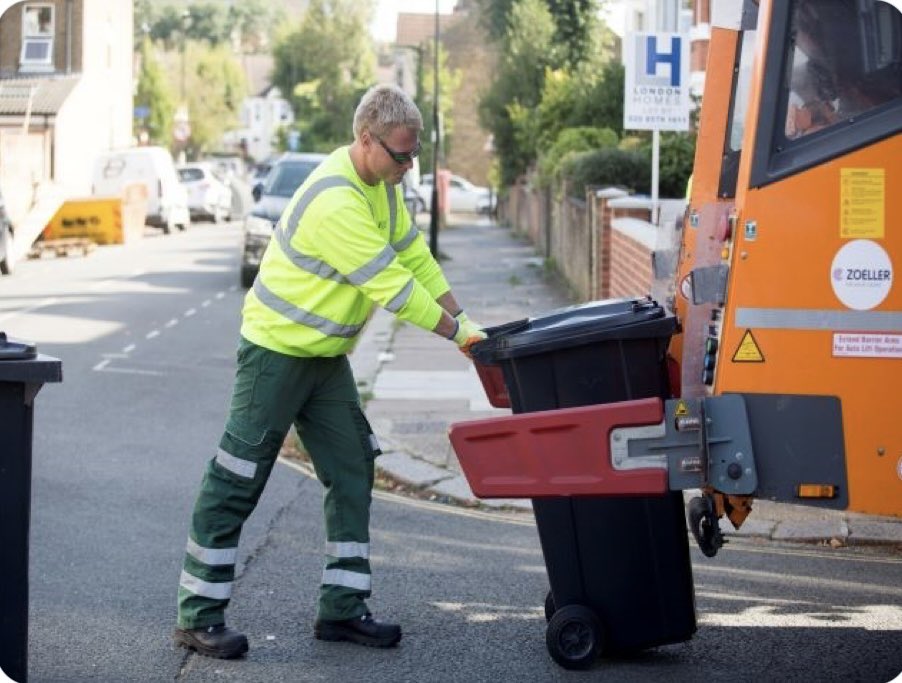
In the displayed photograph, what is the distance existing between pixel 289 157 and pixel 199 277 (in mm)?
2477

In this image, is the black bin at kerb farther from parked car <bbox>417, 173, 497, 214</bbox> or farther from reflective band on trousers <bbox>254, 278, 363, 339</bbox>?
parked car <bbox>417, 173, 497, 214</bbox>

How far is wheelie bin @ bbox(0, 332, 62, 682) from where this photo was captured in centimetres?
492

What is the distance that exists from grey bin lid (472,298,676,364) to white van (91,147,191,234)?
3422 centimetres

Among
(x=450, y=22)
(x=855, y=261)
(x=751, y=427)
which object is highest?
(x=450, y=22)

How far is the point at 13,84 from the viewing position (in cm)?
4656

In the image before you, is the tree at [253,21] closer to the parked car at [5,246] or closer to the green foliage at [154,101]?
the green foliage at [154,101]

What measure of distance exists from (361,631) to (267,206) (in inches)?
705

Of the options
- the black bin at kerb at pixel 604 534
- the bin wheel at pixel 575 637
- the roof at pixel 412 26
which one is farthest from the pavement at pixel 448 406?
the roof at pixel 412 26

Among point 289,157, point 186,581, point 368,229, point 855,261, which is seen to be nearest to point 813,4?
point 855,261

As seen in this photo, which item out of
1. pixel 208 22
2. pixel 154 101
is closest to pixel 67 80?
pixel 154 101

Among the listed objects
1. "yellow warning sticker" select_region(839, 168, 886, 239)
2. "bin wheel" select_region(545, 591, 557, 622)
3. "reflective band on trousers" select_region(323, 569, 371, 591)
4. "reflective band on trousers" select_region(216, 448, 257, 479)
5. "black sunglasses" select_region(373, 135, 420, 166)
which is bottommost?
"bin wheel" select_region(545, 591, 557, 622)

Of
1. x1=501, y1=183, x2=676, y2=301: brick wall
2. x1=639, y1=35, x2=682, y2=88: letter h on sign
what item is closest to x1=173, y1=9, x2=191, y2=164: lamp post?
x1=501, y1=183, x2=676, y2=301: brick wall

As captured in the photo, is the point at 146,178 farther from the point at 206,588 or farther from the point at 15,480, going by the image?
the point at 15,480

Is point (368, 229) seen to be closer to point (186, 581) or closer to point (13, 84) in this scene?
point (186, 581)
